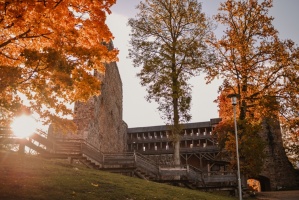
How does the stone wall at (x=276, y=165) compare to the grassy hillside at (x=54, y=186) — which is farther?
the stone wall at (x=276, y=165)

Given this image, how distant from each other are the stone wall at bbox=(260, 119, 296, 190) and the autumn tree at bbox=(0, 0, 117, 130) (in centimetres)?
2740

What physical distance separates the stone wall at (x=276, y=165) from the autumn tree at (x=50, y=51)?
2740 cm

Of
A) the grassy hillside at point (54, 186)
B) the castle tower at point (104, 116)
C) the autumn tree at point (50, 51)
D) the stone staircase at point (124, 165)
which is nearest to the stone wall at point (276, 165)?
the stone staircase at point (124, 165)

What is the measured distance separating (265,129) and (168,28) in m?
21.6

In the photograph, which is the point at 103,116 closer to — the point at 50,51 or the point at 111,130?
the point at 111,130

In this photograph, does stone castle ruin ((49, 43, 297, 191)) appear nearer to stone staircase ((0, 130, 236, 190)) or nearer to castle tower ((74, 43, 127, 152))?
castle tower ((74, 43, 127, 152))

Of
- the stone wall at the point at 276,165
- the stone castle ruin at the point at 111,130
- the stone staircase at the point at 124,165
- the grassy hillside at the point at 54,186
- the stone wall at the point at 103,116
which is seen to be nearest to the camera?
the grassy hillside at the point at 54,186

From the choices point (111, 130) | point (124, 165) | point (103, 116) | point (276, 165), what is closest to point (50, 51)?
A: point (124, 165)

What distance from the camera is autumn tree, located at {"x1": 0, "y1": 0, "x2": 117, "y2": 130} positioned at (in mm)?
9000

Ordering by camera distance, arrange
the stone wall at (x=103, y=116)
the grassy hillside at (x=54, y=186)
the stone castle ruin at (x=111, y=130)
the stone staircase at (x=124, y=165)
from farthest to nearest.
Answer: the stone castle ruin at (x=111, y=130) → the stone wall at (x=103, y=116) → the stone staircase at (x=124, y=165) → the grassy hillside at (x=54, y=186)

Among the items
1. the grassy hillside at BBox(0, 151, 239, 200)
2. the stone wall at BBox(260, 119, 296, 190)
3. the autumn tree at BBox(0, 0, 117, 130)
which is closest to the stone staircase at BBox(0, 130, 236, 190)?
the grassy hillside at BBox(0, 151, 239, 200)

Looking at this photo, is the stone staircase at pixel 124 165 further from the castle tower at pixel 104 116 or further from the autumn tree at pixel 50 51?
the autumn tree at pixel 50 51

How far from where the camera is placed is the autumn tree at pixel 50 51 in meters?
9.00

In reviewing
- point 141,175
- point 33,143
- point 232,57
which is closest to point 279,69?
point 232,57
